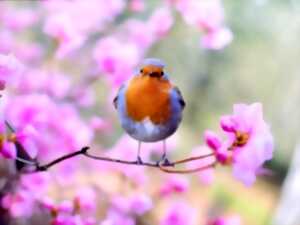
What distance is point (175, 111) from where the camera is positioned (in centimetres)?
38

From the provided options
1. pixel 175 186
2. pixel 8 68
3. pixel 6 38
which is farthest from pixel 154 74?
pixel 6 38

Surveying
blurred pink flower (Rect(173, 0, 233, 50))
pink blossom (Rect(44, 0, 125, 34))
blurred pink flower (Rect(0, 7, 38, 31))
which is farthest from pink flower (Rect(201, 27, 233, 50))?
blurred pink flower (Rect(0, 7, 38, 31))

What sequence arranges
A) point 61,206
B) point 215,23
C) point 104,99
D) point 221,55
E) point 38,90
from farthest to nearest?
1. point 221,55
2. point 104,99
3. point 38,90
4. point 215,23
5. point 61,206

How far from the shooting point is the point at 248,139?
437 mm

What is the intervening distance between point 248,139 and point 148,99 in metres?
0.11

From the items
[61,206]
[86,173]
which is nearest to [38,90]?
[86,173]

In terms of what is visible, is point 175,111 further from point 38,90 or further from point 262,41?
point 262,41

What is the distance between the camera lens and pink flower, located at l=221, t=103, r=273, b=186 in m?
0.41

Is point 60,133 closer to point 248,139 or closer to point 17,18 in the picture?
point 17,18

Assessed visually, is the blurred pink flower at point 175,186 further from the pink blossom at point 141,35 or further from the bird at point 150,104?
the bird at point 150,104

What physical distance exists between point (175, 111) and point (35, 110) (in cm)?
50

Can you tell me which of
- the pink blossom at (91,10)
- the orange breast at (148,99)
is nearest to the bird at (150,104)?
the orange breast at (148,99)

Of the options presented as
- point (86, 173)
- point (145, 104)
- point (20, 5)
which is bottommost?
point (145, 104)

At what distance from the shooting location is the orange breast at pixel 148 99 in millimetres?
353
